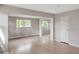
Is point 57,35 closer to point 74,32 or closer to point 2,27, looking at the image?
point 74,32

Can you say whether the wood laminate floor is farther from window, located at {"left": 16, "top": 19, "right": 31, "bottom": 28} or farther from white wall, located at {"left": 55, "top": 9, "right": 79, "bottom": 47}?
window, located at {"left": 16, "top": 19, "right": 31, "bottom": 28}

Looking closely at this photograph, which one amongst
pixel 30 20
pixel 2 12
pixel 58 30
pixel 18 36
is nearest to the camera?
pixel 2 12

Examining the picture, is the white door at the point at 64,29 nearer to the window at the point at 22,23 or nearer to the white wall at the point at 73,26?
the white wall at the point at 73,26

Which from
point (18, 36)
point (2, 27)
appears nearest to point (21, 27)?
point (18, 36)

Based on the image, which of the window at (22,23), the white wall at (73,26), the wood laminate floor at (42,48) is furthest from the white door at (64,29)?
the window at (22,23)

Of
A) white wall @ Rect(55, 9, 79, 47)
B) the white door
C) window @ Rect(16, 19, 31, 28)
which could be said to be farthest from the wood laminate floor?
window @ Rect(16, 19, 31, 28)

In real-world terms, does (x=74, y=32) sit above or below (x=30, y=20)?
below

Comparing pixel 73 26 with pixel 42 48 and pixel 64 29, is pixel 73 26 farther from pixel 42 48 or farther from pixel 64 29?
pixel 42 48

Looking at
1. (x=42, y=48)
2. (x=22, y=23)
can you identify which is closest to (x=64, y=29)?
(x=42, y=48)
